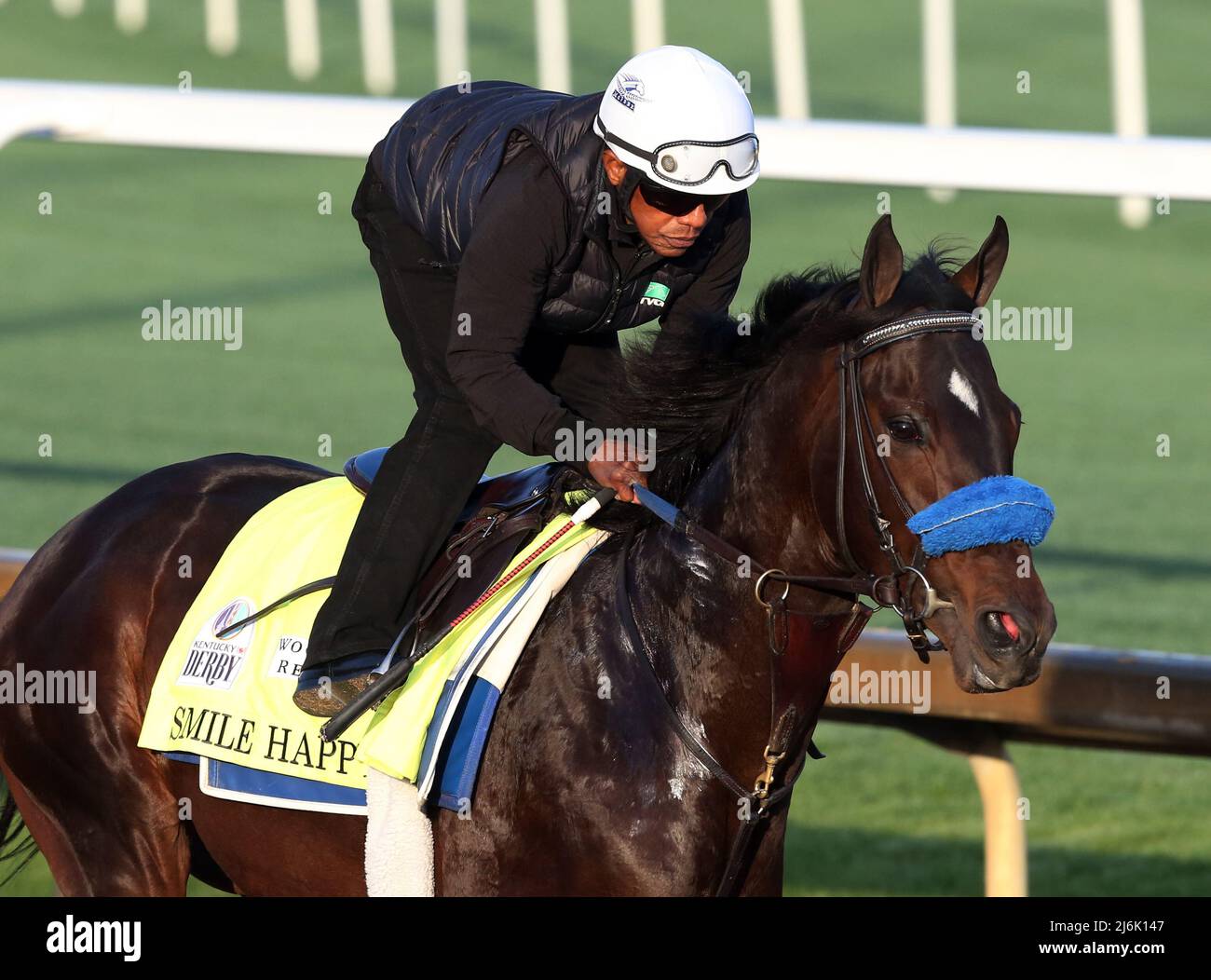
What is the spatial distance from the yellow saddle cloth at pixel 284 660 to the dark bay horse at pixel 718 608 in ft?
0.33

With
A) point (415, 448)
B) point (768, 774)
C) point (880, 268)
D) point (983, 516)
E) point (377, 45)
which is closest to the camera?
point (983, 516)

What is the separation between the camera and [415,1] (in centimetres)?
1980

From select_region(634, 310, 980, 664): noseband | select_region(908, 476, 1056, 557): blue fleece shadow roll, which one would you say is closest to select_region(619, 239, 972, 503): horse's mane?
select_region(634, 310, 980, 664): noseband

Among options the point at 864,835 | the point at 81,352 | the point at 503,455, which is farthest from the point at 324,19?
the point at 864,835

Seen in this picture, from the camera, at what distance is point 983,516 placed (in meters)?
2.79

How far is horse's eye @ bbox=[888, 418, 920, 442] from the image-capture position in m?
2.93

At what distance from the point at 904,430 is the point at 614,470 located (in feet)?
1.90

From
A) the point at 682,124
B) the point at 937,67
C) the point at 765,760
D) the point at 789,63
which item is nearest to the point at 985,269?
the point at 682,124

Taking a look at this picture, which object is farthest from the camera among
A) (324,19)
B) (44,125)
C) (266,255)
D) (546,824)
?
(324,19)

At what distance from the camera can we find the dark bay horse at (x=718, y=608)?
2.90 m

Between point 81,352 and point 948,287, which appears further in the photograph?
point 81,352

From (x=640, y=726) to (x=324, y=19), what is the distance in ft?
55.0

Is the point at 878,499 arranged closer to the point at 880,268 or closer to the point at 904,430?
the point at 904,430
